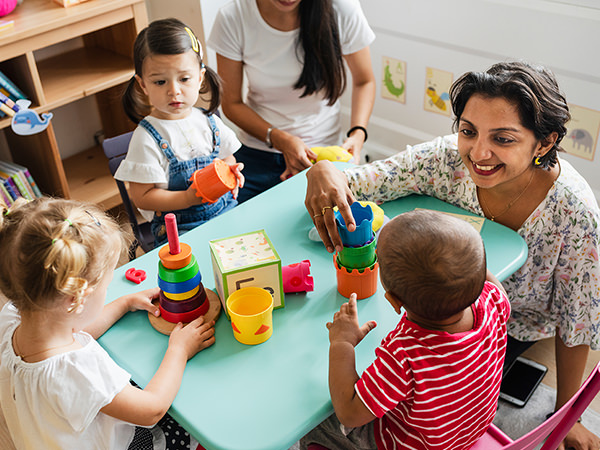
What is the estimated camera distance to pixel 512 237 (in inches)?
58.6

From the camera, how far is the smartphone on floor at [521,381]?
1.95 metres

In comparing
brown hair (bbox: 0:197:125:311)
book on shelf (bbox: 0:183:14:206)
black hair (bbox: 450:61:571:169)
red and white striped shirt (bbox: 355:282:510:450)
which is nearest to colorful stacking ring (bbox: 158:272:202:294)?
brown hair (bbox: 0:197:125:311)

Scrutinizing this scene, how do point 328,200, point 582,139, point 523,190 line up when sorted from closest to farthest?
point 328,200, point 523,190, point 582,139

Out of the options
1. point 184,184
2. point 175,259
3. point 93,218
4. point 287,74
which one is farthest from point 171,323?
point 287,74

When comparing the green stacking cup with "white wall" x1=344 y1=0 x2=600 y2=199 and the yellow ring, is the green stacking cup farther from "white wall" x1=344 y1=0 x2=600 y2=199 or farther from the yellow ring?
"white wall" x1=344 y1=0 x2=600 y2=199

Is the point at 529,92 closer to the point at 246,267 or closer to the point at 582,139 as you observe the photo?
the point at 246,267

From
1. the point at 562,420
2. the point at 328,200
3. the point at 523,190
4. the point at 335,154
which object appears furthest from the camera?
the point at 335,154

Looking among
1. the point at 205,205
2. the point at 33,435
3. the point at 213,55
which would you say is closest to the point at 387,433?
the point at 33,435

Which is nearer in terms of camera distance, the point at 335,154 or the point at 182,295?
the point at 182,295

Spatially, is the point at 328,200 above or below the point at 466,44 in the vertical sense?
above

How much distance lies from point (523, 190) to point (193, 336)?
0.93 metres

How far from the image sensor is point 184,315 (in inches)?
48.6

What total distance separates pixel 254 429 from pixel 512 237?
0.83 metres

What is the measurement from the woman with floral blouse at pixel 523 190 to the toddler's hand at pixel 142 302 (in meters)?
0.41
